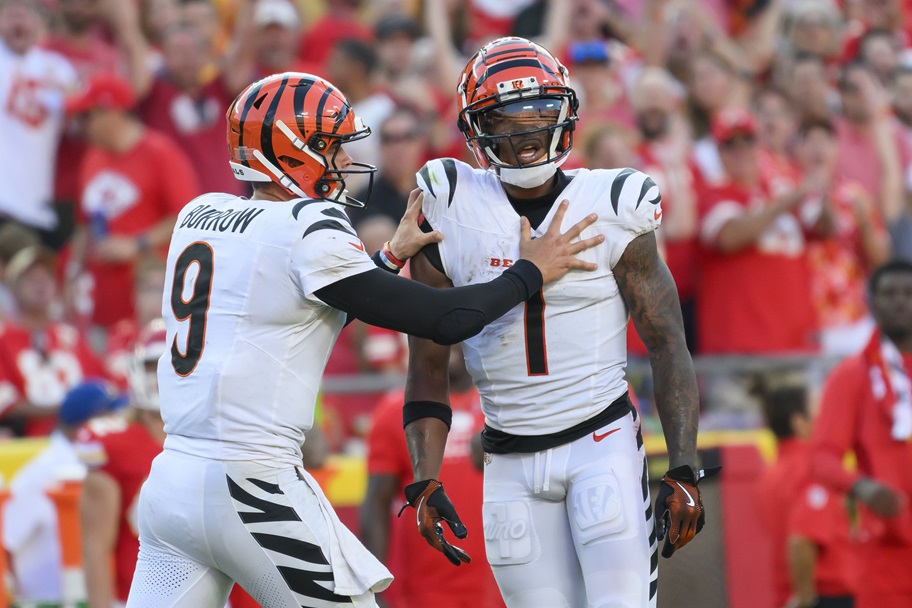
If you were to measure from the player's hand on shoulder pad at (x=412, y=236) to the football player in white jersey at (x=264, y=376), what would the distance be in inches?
11.8

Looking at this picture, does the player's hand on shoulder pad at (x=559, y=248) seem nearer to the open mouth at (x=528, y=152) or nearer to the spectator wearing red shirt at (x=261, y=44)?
the open mouth at (x=528, y=152)

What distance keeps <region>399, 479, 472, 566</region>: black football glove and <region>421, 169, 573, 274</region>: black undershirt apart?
673 mm

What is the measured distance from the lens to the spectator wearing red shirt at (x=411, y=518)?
20.7 feet

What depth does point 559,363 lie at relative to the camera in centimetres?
444

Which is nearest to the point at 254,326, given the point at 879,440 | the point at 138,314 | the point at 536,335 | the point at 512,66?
the point at 536,335

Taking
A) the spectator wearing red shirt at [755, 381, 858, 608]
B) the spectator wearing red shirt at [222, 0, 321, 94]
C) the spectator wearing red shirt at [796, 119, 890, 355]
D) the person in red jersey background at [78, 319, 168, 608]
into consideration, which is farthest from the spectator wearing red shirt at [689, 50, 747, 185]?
the person in red jersey background at [78, 319, 168, 608]

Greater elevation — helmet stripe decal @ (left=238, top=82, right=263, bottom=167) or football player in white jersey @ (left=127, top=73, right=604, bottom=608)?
helmet stripe decal @ (left=238, top=82, right=263, bottom=167)

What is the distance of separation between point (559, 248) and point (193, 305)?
108 centimetres

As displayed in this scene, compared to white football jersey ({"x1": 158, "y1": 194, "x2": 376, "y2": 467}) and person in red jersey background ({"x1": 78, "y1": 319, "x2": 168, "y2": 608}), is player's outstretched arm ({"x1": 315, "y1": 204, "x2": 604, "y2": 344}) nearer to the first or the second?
white football jersey ({"x1": 158, "y1": 194, "x2": 376, "y2": 467})

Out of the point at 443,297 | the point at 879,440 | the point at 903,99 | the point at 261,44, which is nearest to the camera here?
the point at 443,297

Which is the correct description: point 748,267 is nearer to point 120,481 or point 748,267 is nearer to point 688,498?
point 120,481

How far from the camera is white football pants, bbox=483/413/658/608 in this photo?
430 cm

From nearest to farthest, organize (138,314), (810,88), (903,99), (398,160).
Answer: (138,314) → (398,160) → (810,88) → (903,99)

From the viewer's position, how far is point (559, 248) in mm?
4371
